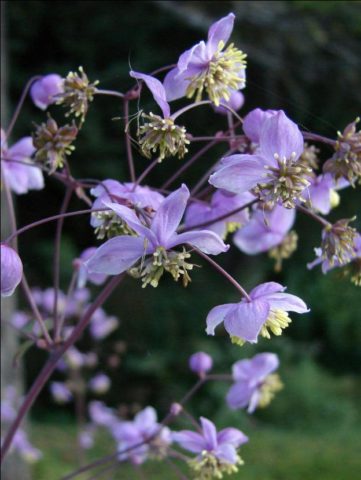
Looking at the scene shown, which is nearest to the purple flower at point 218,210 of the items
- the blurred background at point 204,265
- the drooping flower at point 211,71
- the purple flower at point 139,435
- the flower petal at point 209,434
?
the drooping flower at point 211,71

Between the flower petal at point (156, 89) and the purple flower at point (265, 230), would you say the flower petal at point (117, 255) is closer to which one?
the flower petal at point (156, 89)

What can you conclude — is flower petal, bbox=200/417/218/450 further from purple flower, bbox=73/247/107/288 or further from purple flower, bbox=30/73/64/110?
purple flower, bbox=30/73/64/110

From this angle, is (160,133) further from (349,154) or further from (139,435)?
(139,435)

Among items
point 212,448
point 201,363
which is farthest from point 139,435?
point 212,448

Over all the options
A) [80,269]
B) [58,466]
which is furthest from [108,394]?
[80,269]

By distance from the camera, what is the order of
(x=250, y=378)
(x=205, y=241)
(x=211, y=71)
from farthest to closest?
(x=250, y=378) → (x=211, y=71) → (x=205, y=241)

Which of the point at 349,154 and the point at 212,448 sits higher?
the point at 349,154

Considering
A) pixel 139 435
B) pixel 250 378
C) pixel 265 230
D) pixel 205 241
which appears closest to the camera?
pixel 205 241
